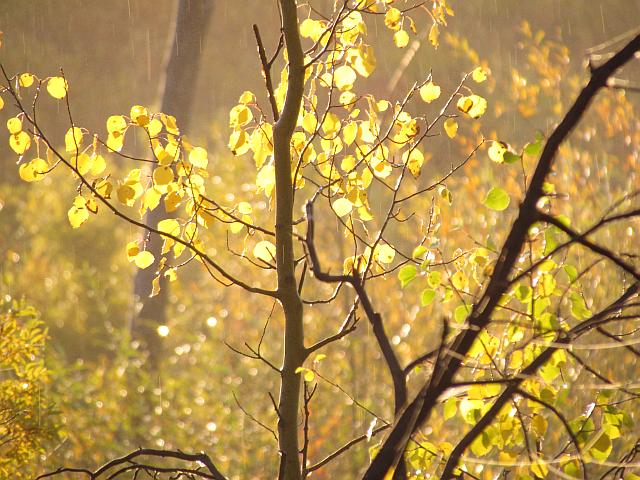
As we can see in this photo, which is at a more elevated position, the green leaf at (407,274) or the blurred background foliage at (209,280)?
the blurred background foliage at (209,280)

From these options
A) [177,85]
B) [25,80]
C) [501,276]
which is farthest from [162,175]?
[177,85]

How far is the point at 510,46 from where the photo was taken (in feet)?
64.7

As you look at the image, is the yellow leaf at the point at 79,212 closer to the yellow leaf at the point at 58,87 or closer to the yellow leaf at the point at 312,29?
the yellow leaf at the point at 58,87

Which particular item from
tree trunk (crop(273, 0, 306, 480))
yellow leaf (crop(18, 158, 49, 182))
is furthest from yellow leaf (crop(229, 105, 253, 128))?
yellow leaf (crop(18, 158, 49, 182))

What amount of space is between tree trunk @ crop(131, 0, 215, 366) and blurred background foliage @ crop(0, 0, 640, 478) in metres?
0.16

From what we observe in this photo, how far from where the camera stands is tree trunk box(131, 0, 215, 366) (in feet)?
23.6

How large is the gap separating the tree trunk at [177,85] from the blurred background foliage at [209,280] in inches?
6.1

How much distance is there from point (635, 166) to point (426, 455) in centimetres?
457

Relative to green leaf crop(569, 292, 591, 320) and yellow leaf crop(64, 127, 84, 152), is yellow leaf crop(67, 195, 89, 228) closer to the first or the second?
yellow leaf crop(64, 127, 84, 152)

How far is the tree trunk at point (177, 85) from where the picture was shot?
7188 millimetres

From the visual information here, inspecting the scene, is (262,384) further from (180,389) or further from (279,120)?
(279,120)

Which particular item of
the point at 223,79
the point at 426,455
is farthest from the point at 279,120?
the point at 223,79

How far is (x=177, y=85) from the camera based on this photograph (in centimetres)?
739

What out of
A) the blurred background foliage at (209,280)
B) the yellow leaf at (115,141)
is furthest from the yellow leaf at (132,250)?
the blurred background foliage at (209,280)
